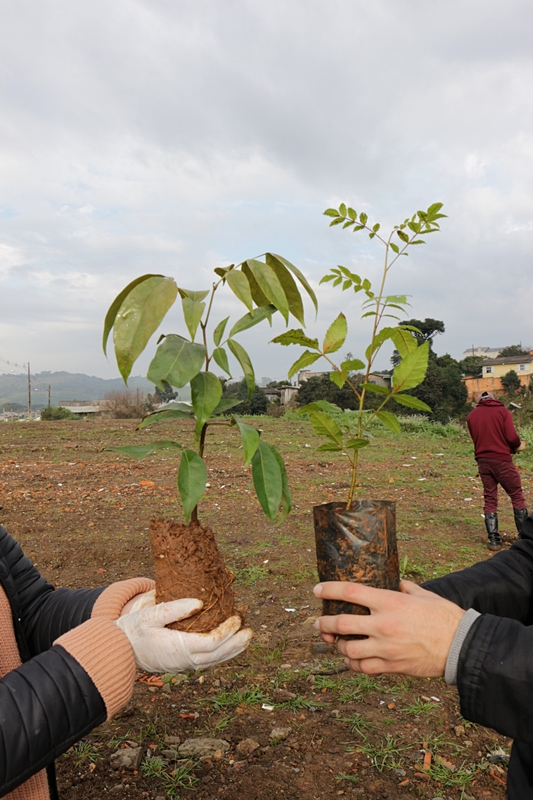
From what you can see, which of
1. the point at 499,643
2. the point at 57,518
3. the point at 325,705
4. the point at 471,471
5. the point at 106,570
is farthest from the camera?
the point at 471,471

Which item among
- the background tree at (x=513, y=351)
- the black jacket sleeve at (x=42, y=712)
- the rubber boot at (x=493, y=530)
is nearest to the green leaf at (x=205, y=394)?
the black jacket sleeve at (x=42, y=712)

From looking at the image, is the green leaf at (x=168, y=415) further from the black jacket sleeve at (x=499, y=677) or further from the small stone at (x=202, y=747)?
the small stone at (x=202, y=747)

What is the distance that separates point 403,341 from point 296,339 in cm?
31

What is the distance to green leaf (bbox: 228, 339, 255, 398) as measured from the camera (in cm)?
149

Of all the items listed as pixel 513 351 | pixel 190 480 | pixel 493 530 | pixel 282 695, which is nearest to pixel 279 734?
pixel 282 695

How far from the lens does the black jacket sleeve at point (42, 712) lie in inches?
45.1

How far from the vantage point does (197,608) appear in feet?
5.08

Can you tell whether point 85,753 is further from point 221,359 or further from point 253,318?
point 253,318

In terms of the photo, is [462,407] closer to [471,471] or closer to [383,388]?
[471,471]

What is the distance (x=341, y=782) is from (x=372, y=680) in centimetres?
86

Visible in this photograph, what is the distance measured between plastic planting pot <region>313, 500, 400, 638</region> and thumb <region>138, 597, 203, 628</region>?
403 mm

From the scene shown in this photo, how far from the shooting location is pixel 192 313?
1310mm

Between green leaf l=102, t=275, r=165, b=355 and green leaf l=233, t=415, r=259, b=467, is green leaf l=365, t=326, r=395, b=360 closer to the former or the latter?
green leaf l=233, t=415, r=259, b=467

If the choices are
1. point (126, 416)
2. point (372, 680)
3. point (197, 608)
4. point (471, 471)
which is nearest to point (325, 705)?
point (372, 680)
